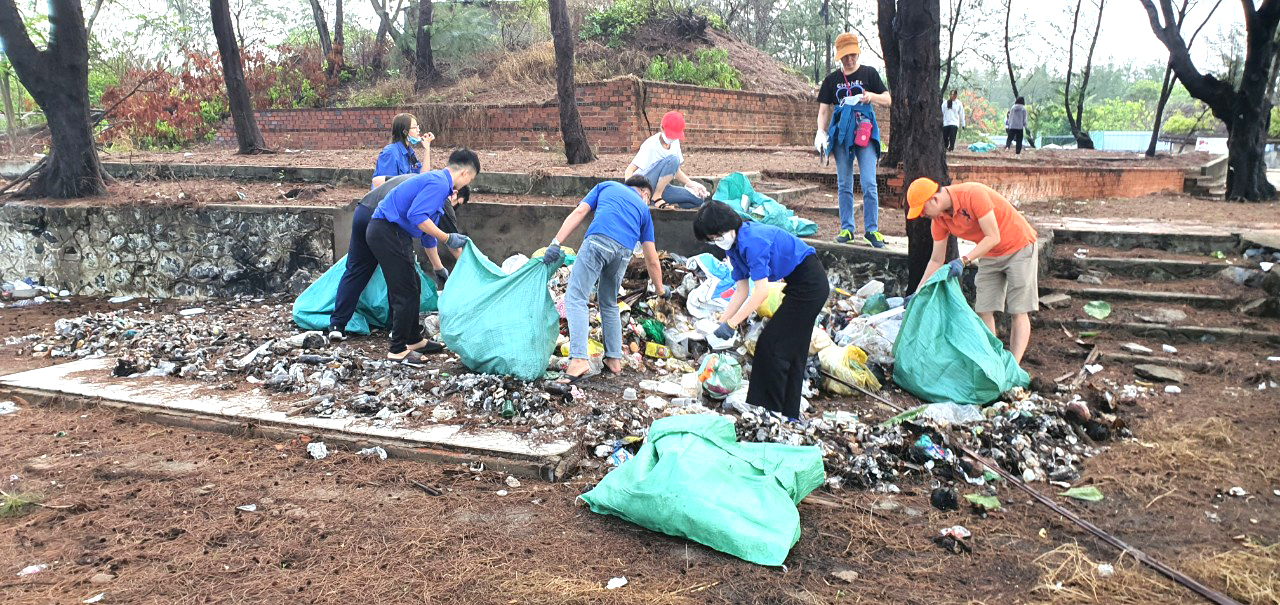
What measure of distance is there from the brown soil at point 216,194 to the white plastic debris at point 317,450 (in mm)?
4612

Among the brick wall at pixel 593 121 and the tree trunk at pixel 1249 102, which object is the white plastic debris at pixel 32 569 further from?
the tree trunk at pixel 1249 102

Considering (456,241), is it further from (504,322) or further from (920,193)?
(920,193)

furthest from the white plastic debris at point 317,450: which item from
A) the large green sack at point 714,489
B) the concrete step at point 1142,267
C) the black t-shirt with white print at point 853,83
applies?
the concrete step at point 1142,267

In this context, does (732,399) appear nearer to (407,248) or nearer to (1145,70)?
(407,248)

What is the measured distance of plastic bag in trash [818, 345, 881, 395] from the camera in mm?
5120

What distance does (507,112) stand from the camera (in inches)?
485

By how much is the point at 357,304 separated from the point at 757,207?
345 centimetres

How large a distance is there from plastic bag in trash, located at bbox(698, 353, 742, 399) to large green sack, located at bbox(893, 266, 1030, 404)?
113cm

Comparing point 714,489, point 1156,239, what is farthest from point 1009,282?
point 714,489

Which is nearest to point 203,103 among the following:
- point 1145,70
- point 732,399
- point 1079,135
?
point 732,399

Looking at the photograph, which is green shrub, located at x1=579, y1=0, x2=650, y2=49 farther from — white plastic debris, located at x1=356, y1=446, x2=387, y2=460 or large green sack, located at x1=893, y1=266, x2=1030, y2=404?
white plastic debris, located at x1=356, y1=446, x2=387, y2=460

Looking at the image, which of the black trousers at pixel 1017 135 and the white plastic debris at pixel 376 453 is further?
the black trousers at pixel 1017 135

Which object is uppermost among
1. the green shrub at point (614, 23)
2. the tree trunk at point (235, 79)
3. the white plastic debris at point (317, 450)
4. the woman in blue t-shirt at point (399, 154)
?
the green shrub at point (614, 23)

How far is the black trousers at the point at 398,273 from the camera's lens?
5340 mm
